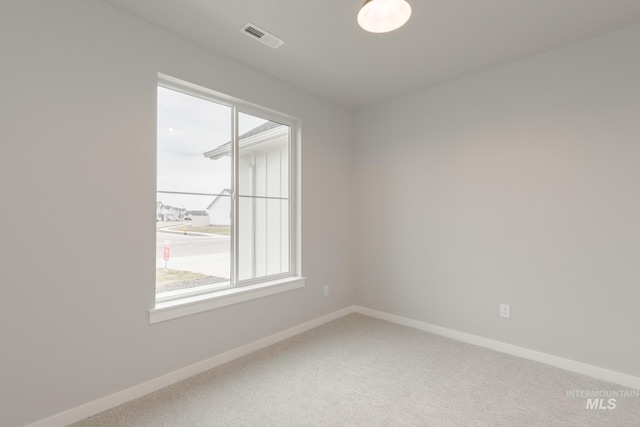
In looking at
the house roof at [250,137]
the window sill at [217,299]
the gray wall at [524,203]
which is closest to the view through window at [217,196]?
the house roof at [250,137]

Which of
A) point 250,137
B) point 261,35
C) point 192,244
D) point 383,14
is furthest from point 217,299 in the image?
point 383,14

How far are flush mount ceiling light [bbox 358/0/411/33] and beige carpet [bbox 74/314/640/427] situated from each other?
2.31 metres

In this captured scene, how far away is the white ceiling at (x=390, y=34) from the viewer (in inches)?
81.5

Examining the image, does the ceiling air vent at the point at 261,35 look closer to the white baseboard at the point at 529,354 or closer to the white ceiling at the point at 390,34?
the white ceiling at the point at 390,34

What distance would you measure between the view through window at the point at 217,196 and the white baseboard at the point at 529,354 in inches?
63.3

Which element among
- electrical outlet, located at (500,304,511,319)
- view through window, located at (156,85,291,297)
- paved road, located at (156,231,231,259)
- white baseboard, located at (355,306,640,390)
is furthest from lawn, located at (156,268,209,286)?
electrical outlet, located at (500,304,511,319)

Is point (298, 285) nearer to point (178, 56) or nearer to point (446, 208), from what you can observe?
point (446, 208)

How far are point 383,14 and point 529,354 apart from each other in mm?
2953

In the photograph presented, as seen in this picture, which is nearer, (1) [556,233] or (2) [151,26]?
(2) [151,26]

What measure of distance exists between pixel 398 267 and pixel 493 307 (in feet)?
3.44

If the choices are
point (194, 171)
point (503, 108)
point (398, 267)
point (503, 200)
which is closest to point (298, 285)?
point (398, 267)

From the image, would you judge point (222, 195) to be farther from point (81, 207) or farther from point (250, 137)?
point (81, 207)

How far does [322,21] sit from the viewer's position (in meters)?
2.24

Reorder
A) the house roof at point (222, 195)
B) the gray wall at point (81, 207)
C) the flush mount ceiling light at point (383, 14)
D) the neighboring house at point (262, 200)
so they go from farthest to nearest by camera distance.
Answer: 1. the neighboring house at point (262, 200)
2. the house roof at point (222, 195)
3. the gray wall at point (81, 207)
4. the flush mount ceiling light at point (383, 14)
